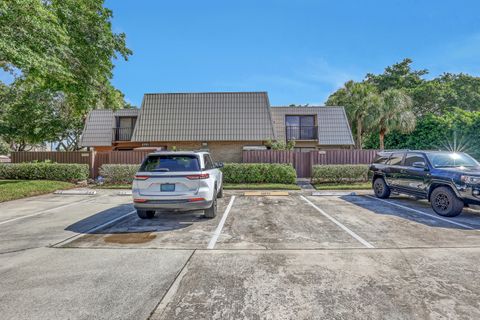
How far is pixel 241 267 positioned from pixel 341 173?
1130 cm

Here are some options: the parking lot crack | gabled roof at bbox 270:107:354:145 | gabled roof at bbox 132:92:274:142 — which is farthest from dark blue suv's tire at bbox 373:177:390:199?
gabled roof at bbox 270:107:354:145

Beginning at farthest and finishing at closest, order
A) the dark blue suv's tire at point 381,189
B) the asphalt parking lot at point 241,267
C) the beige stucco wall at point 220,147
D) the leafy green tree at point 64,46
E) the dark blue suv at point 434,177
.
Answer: the beige stucco wall at point 220,147, the dark blue suv's tire at point 381,189, the leafy green tree at point 64,46, the dark blue suv at point 434,177, the asphalt parking lot at point 241,267

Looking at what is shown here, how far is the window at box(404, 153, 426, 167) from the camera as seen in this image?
26.2ft

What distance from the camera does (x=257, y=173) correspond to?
44.5ft

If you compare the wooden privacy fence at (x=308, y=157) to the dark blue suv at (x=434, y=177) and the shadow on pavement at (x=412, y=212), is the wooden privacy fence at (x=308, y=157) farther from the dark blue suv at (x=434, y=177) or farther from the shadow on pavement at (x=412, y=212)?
the shadow on pavement at (x=412, y=212)

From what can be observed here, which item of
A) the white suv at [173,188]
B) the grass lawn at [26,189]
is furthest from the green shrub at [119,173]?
the white suv at [173,188]

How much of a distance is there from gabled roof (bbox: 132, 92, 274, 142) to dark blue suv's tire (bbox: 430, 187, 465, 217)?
12039 mm

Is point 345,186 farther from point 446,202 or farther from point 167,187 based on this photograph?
point 167,187

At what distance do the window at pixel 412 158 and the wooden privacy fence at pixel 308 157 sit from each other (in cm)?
689

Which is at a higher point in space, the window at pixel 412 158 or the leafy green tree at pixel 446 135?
the leafy green tree at pixel 446 135

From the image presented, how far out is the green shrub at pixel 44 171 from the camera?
14344mm

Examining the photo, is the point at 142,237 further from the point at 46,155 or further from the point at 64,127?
the point at 64,127

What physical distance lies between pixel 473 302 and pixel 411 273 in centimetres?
74

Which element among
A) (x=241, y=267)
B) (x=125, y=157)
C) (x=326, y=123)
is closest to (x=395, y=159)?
(x=241, y=267)
